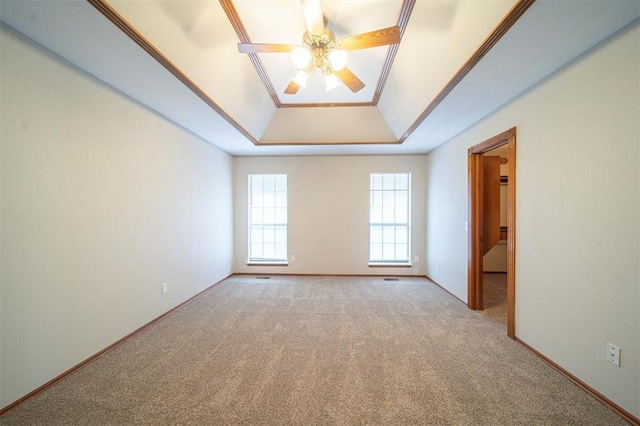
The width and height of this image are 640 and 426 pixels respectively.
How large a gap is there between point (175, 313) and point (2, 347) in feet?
4.96

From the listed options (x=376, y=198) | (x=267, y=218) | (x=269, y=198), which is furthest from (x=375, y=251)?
(x=269, y=198)

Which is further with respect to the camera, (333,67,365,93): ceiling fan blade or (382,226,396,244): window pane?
(382,226,396,244): window pane

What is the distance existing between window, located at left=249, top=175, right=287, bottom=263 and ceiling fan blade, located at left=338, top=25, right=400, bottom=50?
10.4 feet

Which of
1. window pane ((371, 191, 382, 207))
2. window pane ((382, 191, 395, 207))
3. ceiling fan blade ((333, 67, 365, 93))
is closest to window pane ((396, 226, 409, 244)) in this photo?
window pane ((382, 191, 395, 207))

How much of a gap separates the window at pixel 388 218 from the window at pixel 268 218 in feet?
5.90

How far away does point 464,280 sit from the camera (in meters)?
3.18

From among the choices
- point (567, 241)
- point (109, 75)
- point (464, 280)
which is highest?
point (109, 75)

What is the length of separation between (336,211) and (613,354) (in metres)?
3.61

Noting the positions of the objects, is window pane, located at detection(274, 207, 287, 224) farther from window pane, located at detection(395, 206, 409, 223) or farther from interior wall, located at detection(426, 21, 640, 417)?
interior wall, located at detection(426, 21, 640, 417)

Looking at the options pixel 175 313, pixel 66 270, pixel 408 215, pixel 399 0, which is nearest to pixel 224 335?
pixel 175 313

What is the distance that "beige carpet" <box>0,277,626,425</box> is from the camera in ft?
4.73

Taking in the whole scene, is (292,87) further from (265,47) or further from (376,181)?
(376,181)

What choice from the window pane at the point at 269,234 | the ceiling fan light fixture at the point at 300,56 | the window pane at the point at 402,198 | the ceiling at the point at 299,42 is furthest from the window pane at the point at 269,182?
the ceiling fan light fixture at the point at 300,56

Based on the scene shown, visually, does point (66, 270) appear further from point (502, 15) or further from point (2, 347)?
point (502, 15)
